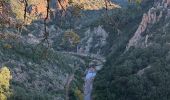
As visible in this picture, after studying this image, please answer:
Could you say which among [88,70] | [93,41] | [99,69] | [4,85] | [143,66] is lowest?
[88,70]

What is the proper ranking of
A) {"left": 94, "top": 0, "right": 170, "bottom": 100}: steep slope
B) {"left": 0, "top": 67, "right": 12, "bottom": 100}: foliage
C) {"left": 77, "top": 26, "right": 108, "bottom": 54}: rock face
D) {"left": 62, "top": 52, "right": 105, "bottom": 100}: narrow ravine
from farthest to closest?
{"left": 77, "top": 26, "right": 108, "bottom": 54}: rock face, {"left": 62, "top": 52, "right": 105, "bottom": 100}: narrow ravine, {"left": 94, "top": 0, "right": 170, "bottom": 100}: steep slope, {"left": 0, "top": 67, "right": 12, "bottom": 100}: foliage

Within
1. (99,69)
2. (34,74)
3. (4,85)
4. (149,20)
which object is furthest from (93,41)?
(4,85)

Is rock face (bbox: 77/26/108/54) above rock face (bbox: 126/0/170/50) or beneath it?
beneath

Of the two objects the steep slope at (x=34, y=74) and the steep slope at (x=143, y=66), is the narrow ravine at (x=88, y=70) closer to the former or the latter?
the steep slope at (x=34, y=74)

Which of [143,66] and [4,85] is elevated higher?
[4,85]

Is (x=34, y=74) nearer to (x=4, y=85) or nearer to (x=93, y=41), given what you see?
(x=4, y=85)

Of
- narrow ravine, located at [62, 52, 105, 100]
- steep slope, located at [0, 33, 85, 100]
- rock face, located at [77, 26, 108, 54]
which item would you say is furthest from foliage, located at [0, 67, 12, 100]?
rock face, located at [77, 26, 108, 54]

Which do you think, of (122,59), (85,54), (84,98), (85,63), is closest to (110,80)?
(84,98)

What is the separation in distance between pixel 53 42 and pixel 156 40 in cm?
4279

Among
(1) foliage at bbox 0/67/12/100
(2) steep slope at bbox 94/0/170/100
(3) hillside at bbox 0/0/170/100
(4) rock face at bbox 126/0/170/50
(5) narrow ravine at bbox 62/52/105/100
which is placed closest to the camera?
(1) foliage at bbox 0/67/12/100

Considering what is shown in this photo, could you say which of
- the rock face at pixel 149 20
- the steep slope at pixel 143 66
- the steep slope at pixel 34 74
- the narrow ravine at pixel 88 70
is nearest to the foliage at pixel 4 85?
the steep slope at pixel 34 74

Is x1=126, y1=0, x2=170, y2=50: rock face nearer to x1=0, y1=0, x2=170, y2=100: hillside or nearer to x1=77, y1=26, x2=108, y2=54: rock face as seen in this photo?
x1=0, y1=0, x2=170, y2=100: hillside

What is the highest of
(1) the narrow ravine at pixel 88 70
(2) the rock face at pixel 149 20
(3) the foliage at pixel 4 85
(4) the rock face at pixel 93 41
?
(2) the rock face at pixel 149 20

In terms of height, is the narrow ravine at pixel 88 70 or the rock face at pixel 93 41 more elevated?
the rock face at pixel 93 41
